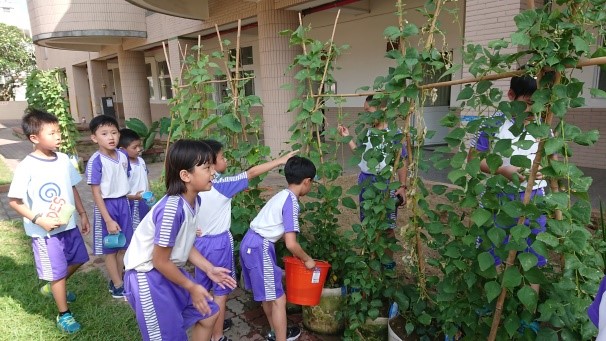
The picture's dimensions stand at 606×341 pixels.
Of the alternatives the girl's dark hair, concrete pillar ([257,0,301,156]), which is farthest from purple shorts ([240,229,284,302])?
concrete pillar ([257,0,301,156])

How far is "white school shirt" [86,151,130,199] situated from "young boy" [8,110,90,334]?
0.23 meters

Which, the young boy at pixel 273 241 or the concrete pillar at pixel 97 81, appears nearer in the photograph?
the young boy at pixel 273 241

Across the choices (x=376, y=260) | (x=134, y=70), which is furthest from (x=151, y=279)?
(x=134, y=70)

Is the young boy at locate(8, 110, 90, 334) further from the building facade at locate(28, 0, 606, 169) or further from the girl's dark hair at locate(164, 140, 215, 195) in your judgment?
the building facade at locate(28, 0, 606, 169)

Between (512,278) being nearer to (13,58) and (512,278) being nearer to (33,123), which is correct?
(33,123)

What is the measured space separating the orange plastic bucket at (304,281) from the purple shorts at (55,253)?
156cm

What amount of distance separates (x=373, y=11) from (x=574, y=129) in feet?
28.0

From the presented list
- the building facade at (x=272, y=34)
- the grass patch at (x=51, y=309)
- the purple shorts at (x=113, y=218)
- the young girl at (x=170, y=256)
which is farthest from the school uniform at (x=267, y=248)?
the building facade at (x=272, y=34)

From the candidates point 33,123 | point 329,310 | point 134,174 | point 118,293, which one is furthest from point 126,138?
point 329,310

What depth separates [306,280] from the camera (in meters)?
2.35

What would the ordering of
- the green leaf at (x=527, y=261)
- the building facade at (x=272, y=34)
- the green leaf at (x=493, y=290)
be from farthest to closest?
the building facade at (x=272, y=34) → the green leaf at (x=493, y=290) → the green leaf at (x=527, y=261)

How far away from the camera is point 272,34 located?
7695 mm

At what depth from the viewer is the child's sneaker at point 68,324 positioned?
2.70m

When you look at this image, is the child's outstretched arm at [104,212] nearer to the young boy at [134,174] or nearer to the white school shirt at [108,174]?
the white school shirt at [108,174]
